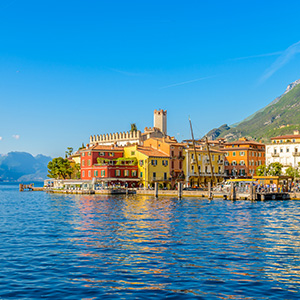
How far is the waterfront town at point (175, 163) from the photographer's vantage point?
104188mm

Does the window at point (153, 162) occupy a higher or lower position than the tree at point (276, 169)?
higher

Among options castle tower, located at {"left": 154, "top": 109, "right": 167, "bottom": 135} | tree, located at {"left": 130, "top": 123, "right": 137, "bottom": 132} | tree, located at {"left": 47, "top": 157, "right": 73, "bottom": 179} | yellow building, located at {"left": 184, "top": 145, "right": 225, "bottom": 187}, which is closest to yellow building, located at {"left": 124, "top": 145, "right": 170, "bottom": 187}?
yellow building, located at {"left": 184, "top": 145, "right": 225, "bottom": 187}

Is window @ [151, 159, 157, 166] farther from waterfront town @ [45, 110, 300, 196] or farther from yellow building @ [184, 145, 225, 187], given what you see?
yellow building @ [184, 145, 225, 187]

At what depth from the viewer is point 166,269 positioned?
22.4m

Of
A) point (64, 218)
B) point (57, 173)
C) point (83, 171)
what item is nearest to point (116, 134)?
point (57, 173)

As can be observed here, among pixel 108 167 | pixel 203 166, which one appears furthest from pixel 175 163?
pixel 108 167

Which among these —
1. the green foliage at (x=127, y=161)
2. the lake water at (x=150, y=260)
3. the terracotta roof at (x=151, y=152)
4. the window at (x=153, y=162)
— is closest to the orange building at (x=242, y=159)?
the terracotta roof at (x=151, y=152)

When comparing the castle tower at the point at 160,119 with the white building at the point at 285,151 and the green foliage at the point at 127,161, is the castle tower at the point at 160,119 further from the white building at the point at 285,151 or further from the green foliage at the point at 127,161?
the green foliage at the point at 127,161

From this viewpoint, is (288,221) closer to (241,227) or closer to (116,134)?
(241,227)

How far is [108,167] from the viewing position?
102812 millimetres

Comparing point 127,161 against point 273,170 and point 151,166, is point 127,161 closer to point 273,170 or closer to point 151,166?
point 151,166

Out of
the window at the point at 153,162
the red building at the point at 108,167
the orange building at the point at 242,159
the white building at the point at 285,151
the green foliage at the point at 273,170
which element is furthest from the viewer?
the orange building at the point at 242,159

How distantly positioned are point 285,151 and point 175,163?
2738 centimetres

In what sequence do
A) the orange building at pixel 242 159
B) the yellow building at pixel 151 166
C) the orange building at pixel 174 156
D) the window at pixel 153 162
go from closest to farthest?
the yellow building at pixel 151 166
the window at pixel 153 162
the orange building at pixel 174 156
the orange building at pixel 242 159
